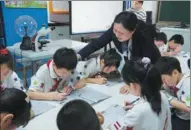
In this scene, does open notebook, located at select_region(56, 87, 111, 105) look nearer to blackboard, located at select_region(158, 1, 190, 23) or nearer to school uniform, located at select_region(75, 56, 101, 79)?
school uniform, located at select_region(75, 56, 101, 79)

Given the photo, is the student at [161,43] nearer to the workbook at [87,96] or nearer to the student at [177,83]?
the student at [177,83]

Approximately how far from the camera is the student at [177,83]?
131 cm

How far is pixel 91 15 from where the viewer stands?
11.2 feet

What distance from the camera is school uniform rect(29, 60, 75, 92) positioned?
146cm

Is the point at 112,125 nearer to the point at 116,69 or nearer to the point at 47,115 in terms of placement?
the point at 47,115

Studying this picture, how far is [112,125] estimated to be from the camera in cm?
108

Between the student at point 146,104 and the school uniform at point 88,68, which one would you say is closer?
the student at point 146,104

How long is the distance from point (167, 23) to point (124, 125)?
3969 millimetres

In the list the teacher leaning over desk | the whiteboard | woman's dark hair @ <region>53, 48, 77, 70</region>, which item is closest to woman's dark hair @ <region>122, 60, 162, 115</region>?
woman's dark hair @ <region>53, 48, 77, 70</region>

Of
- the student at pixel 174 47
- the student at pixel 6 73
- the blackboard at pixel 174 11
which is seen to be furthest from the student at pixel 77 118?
the blackboard at pixel 174 11

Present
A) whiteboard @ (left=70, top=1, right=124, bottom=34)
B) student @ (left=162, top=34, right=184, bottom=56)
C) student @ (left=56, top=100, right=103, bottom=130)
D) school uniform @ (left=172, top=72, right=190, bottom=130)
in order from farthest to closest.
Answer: whiteboard @ (left=70, top=1, right=124, bottom=34), student @ (left=162, top=34, right=184, bottom=56), school uniform @ (left=172, top=72, right=190, bottom=130), student @ (left=56, top=100, right=103, bottom=130)

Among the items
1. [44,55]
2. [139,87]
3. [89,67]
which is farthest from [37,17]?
[139,87]

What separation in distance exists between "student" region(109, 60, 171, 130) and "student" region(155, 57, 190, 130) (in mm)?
308

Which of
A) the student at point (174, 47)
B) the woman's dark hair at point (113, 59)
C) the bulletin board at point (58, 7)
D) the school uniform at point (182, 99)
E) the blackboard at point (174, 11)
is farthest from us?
the blackboard at point (174, 11)
